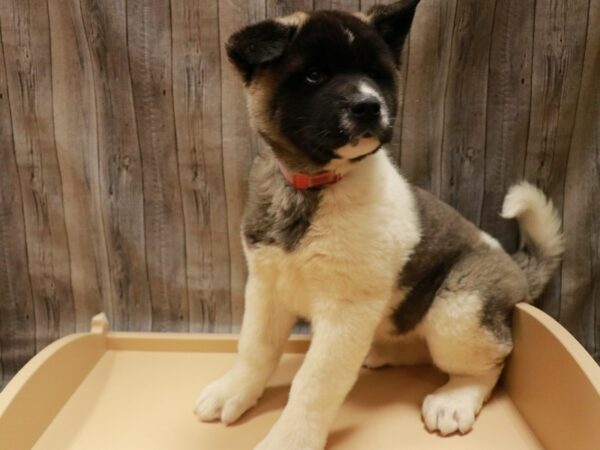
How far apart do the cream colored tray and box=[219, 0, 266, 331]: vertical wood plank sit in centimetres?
29

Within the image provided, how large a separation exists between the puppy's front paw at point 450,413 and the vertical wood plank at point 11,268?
3.99ft

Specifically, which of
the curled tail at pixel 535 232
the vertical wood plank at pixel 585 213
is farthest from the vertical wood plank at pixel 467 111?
the vertical wood plank at pixel 585 213

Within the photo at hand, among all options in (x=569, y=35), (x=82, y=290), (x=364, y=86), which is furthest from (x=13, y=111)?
(x=569, y=35)

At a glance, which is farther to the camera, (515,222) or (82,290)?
(82,290)

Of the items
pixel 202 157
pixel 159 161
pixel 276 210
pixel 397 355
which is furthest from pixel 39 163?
pixel 397 355

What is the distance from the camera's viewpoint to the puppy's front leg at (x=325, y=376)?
3.90 feet

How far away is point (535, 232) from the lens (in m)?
1.55

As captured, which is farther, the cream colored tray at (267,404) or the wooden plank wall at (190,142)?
the wooden plank wall at (190,142)

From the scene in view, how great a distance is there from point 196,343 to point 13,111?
82 centimetres

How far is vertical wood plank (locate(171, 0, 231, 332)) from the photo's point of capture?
1533 millimetres

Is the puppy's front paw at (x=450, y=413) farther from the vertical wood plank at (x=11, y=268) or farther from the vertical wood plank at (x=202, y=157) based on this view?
the vertical wood plank at (x=11, y=268)

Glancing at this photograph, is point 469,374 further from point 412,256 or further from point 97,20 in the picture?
point 97,20

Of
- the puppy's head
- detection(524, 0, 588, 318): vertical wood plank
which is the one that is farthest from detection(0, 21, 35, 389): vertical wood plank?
detection(524, 0, 588, 318): vertical wood plank

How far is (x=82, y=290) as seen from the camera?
1.77 meters
